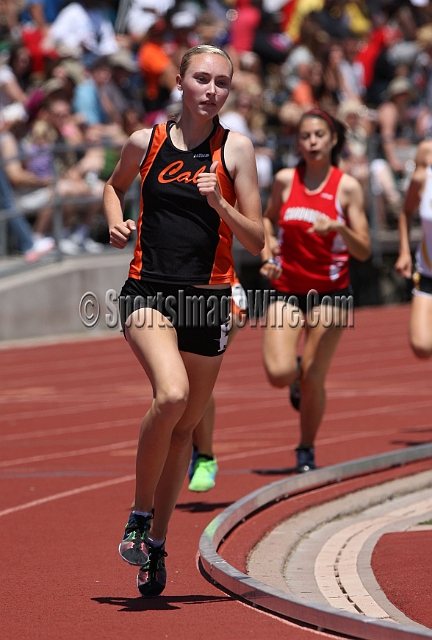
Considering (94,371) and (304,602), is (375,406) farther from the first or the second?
(304,602)

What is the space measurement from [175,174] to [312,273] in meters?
3.16

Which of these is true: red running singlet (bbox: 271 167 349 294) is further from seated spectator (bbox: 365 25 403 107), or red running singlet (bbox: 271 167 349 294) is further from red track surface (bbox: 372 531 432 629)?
seated spectator (bbox: 365 25 403 107)

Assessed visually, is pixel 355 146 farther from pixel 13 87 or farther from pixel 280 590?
pixel 280 590

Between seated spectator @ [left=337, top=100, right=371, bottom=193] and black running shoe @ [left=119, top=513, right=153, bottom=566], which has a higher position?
seated spectator @ [left=337, top=100, right=371, bottom=193]

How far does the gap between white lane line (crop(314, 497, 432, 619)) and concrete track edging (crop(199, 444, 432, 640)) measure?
0.34 meters

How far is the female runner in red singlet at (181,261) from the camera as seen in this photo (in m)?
5.25

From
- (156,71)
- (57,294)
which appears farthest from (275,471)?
(156,71)

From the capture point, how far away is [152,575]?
5.32 metres

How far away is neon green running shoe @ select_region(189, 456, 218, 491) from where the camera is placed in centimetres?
778

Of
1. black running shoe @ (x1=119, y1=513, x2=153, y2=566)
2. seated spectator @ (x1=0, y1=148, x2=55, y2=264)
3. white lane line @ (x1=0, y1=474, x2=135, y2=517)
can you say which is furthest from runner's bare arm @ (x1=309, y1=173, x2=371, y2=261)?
seated spectator @ (x1=0, y1=148, x2=55, y2=264)

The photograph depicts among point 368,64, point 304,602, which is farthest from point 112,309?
point 304,602

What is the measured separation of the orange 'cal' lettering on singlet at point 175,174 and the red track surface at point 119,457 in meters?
1.74

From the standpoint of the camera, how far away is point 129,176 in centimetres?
562

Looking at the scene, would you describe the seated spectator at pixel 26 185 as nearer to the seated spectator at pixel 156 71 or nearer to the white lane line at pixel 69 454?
the seated spectator at pixel 156 71
